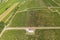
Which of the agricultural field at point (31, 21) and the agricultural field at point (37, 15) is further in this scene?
the agricultural field at point (37, 15)

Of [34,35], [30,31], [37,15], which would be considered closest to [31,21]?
[37,15]

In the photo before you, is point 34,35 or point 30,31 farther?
point 30,31

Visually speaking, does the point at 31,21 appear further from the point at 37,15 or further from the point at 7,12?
the point at 7,12

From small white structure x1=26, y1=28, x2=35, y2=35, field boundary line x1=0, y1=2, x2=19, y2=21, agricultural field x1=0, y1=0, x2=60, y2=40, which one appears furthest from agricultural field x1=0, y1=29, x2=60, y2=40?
field boundary line x1=0, y1=2, x2=19, y2=21

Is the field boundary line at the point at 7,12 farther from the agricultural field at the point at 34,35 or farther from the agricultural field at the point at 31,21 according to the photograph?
the agricultural field at the point at 34,35

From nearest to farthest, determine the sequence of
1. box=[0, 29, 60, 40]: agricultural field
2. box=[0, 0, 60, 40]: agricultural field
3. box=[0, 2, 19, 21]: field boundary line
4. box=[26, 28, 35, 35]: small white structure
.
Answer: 1. box=[0, 29, 60, 40]: agricultural field
2. box=[0, 0, 60, 40]: agricultural field
3. box=[26, 28, 35, 35]: small white structure
4. box=[0, 2, 19, 21]: field boundary line

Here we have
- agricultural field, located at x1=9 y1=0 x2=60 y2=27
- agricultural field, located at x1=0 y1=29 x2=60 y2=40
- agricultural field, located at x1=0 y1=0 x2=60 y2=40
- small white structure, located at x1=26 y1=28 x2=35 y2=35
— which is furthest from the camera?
agricultural field, located at x1=9 y1=0 x2=60 y2=27

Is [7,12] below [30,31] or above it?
below

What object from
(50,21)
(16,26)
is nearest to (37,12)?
(50,21)

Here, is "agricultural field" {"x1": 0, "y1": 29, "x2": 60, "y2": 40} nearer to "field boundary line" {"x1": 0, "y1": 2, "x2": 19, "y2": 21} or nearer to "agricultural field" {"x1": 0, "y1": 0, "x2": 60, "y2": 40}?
"agricultural field" {"x1": 0, "y1": 0, "x2": 60, "y2": 40}

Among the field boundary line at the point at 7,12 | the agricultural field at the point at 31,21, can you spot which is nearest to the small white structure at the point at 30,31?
the agricultural field at the point at 31,21

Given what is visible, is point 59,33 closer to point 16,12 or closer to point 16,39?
point 16,39

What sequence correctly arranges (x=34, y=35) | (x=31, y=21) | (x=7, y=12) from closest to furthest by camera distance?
(x=34, y=35), (x=31, y=21), (x=7, y=12)
